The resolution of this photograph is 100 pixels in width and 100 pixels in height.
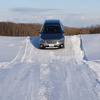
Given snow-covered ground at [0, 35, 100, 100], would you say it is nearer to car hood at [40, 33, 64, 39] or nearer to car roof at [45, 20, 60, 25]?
car hood at [40, 33, 64, 39]

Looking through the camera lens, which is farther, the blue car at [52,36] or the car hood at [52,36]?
the car hood at [52,36]

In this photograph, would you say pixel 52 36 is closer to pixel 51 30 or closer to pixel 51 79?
pixel 51 30

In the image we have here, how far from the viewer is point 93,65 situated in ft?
30.2

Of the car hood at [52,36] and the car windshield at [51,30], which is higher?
the car windshield at [51,30]

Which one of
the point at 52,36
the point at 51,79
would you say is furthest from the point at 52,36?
the point at 51,79

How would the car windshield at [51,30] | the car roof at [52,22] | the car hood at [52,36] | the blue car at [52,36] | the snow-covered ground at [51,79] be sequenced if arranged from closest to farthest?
the snow-covered ground at [51,79], the blue car at [52,36], the car hood at [52,36], the car windshield at [51,30], the car roof at [52,22]

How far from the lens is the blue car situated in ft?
44.7

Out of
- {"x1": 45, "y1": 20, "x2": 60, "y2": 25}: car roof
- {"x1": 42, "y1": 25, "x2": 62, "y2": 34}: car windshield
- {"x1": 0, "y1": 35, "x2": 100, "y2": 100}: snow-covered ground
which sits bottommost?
{"x1": 0, "y1": 35, "x2": 100, "y2": 100}: snow-covered ground

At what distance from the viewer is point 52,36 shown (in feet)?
45.6

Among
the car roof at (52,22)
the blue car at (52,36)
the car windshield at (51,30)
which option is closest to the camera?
the blue car at (52,36)

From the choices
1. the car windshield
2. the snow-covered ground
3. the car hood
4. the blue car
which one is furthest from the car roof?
the snow-covered ground

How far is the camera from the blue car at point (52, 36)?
13617 mm

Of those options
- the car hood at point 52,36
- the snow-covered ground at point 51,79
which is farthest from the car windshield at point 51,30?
the snow-covered ground at point 51,79

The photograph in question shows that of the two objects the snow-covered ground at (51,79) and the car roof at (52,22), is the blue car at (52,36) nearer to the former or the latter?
the car roof at (52,22)
